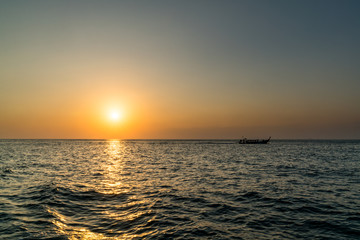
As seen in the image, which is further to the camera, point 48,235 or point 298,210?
point 298,210

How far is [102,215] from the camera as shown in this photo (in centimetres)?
1511

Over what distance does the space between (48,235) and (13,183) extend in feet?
58.0

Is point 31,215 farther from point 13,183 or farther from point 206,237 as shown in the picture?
point 13,183

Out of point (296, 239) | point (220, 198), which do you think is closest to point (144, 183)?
point (220, 198)

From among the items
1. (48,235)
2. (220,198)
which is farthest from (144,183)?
(48,235)

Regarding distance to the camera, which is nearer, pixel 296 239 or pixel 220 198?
pixel 296 239

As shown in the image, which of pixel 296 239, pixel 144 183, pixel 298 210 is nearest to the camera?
pixel 296 239

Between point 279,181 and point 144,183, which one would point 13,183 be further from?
point 279,181

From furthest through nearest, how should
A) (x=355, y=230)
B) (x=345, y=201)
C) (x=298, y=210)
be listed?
(x=345, y=201) < (x=298, y=210) < (x=355, y=230)

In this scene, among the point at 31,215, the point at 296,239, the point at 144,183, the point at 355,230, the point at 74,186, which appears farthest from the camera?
the point at 144,183

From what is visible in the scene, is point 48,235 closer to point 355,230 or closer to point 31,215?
point 31,215

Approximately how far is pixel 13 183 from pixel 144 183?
13.8 m

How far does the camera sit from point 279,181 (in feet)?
91.0

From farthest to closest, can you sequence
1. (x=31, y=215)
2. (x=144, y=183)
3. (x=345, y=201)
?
(x=144, y=183) < (x=345, y=201) < (x=31, y=215)
